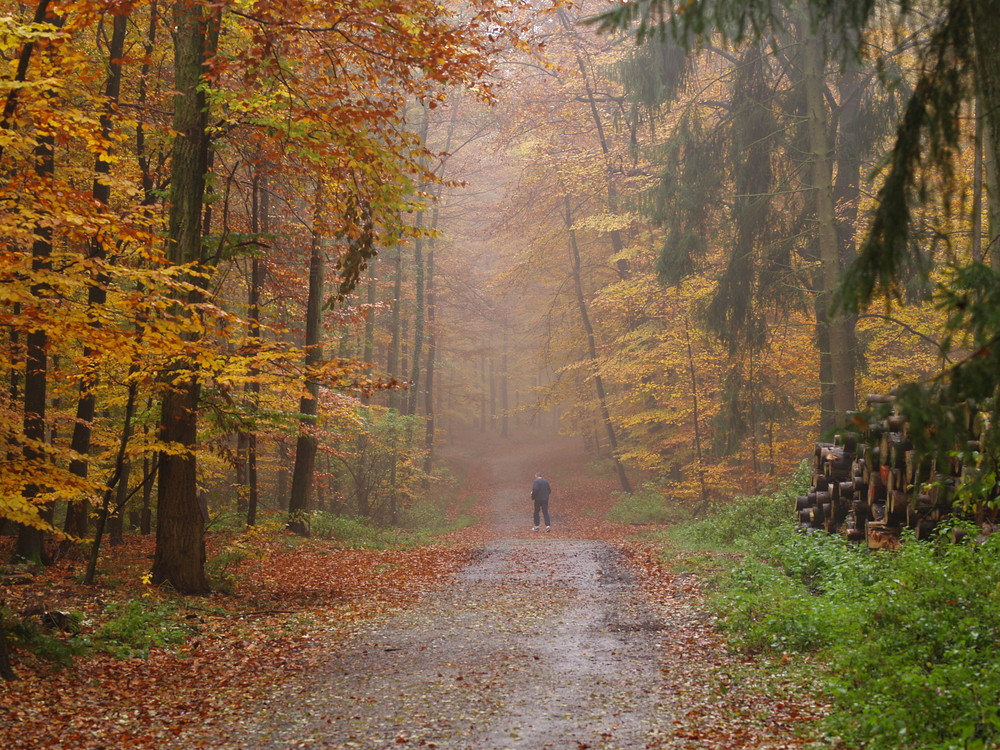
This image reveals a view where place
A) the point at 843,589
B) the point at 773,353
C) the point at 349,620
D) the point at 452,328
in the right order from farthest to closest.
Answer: the point at 452,328, the point at 773,353, the point at 349,620, the point at 843,589

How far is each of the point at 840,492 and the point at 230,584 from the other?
8.52m

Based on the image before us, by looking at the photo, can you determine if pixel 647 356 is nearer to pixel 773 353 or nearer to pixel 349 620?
pixel 773 353

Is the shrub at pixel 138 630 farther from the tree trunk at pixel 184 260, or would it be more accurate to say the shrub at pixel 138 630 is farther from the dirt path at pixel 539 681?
the dirt path at pixel 539 681

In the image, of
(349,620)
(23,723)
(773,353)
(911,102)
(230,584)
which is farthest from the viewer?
(773,353)

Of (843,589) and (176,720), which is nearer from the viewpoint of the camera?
(176,720)

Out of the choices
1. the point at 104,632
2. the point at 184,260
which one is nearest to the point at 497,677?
the point at 104,632

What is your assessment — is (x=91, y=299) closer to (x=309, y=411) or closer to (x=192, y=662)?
(x=309, y=411)

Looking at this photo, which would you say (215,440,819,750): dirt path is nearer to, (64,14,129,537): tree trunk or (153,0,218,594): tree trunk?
Answer: (153,0,218,594): tree trunk

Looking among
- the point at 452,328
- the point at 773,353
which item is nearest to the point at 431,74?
the point at 773,353

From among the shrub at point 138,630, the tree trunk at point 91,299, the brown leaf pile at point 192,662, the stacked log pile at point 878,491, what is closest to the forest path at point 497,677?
the brown leaf pile at point 192,662

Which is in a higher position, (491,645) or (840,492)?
(840,492)

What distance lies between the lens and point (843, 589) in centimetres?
755

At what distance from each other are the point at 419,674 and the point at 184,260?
5.93 m

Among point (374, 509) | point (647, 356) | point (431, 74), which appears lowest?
point (374, 509)
